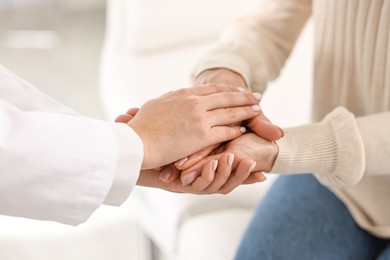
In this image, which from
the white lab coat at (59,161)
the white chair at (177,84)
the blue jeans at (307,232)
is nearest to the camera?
the white lab coat at (59,161)

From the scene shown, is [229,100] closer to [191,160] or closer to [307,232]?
[191,160]

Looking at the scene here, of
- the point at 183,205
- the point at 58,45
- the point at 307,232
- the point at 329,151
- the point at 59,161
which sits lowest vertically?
the point at 58,45

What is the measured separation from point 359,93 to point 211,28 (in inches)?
31.7

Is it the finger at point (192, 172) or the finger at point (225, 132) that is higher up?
the finger at point (225, 132)

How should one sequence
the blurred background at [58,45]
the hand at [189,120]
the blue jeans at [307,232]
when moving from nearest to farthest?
the hand at [189,120] → the blue jeans at [307,232] → the blurred background at [58,45]

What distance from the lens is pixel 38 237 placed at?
159 cm

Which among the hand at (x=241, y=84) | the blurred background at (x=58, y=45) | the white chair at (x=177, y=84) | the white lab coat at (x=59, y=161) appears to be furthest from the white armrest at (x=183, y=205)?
the blurred background at (x=58, y=45)

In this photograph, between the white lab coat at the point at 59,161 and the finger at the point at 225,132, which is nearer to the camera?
the white lab coat at the point at 59,161

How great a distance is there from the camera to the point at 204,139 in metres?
0.95

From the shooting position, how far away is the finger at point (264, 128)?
0.99 metres

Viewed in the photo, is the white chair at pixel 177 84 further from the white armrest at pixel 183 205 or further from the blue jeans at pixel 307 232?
the blue jeans at pixel 307 232

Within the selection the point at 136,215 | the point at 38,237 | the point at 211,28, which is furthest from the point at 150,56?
the point at 38,237

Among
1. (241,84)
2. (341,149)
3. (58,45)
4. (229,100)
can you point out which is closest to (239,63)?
(241,84)

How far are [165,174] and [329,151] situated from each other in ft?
0.81
